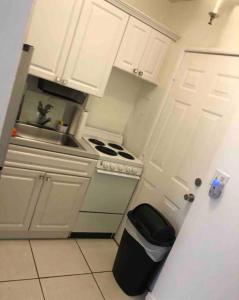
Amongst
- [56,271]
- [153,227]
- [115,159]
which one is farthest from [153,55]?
[56,271]

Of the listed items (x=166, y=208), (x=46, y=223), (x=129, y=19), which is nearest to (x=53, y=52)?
(x=129, y=19)

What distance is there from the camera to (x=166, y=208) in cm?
245

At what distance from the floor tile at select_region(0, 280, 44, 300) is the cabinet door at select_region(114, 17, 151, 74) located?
2.03 meters

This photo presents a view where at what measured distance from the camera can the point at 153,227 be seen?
2127mm

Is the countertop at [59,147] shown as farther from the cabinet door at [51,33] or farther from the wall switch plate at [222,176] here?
the wall switch plate at [222,176]

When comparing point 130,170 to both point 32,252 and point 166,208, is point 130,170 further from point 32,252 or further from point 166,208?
point 32,252

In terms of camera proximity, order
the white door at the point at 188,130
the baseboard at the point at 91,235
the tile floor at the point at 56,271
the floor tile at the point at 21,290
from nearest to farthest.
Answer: the floor tile at the point at 21,290, the tile floor at the point at 56,271, the white door at the point at 188,130, the baseboard at the point at 91,235

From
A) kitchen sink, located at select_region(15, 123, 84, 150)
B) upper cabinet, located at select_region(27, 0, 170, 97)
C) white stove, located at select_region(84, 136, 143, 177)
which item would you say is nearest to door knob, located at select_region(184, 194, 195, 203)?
white stove, located at select_region(84, 136, 143, 177)

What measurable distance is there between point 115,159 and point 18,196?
939 mm

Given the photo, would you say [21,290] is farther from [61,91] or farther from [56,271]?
[61,91]

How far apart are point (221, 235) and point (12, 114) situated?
1.51m

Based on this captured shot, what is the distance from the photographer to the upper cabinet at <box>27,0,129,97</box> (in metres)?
2.16

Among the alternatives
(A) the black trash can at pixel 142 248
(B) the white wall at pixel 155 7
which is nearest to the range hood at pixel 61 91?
(B) the white wall at pixel 155 7

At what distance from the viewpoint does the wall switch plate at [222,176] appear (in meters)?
1.66
